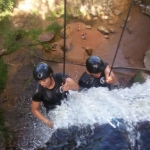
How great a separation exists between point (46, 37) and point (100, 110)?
13.8ft

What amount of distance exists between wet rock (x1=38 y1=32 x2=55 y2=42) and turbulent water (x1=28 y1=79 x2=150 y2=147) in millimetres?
3589

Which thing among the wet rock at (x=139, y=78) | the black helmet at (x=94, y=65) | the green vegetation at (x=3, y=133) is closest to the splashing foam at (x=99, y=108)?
the black helmet at (x=94, y=65)

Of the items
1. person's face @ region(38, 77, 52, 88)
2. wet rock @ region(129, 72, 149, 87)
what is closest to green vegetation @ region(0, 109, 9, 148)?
person's face @ region(38, 77, 52, 88)

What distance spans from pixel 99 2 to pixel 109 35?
1.95m

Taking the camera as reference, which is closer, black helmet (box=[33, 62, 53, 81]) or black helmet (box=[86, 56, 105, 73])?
black helmet (box=[33, 62, 53, 81])

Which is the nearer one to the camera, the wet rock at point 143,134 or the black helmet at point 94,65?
the wet rock at point 143,134

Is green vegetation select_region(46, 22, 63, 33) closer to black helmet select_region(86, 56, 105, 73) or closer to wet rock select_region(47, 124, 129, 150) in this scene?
black helmet select_region(86, 56, 105, 73)

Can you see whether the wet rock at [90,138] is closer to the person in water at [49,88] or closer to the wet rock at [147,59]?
the person in water at [49,88]

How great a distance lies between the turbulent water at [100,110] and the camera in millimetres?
4730

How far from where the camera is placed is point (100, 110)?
4.87 m

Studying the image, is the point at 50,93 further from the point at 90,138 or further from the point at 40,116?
the point at 90,138

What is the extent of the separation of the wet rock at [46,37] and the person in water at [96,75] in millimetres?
3543

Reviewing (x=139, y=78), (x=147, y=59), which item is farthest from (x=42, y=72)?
(x=147, y=59)

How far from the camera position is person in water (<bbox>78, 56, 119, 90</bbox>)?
15.0ft
